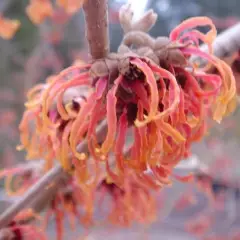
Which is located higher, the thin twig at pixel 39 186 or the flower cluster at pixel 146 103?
the flower cluster at pixel 146 103

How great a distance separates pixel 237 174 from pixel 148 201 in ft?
2.61

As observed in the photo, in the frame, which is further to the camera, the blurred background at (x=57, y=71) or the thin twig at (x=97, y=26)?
the blurred background at (x=57, y=71)

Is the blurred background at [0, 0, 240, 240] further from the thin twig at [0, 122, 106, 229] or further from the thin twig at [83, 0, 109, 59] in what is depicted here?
the thin twig at [83, 0, 109, 59]

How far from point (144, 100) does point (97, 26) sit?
0.07m

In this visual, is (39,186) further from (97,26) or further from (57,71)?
(57,71)

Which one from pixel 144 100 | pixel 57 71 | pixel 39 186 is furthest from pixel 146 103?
pixel 57 71

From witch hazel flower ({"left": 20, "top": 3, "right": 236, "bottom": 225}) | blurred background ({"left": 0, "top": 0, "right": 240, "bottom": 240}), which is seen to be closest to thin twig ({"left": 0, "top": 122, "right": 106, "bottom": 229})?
witch hazel flower ({"left": 20, "top": 3, "right": 236, "bottom": 225})

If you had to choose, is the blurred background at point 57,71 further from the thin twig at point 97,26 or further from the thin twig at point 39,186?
the thin twig at point 97,26

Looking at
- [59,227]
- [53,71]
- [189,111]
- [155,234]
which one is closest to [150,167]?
[189,111]

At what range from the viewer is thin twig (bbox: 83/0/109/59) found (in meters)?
0.34

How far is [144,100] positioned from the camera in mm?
372

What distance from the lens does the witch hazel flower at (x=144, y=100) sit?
0.36m

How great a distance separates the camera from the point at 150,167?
0.39 m

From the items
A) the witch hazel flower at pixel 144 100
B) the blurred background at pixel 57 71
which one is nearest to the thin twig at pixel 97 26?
the witch hazel flower at pixel 144 100
